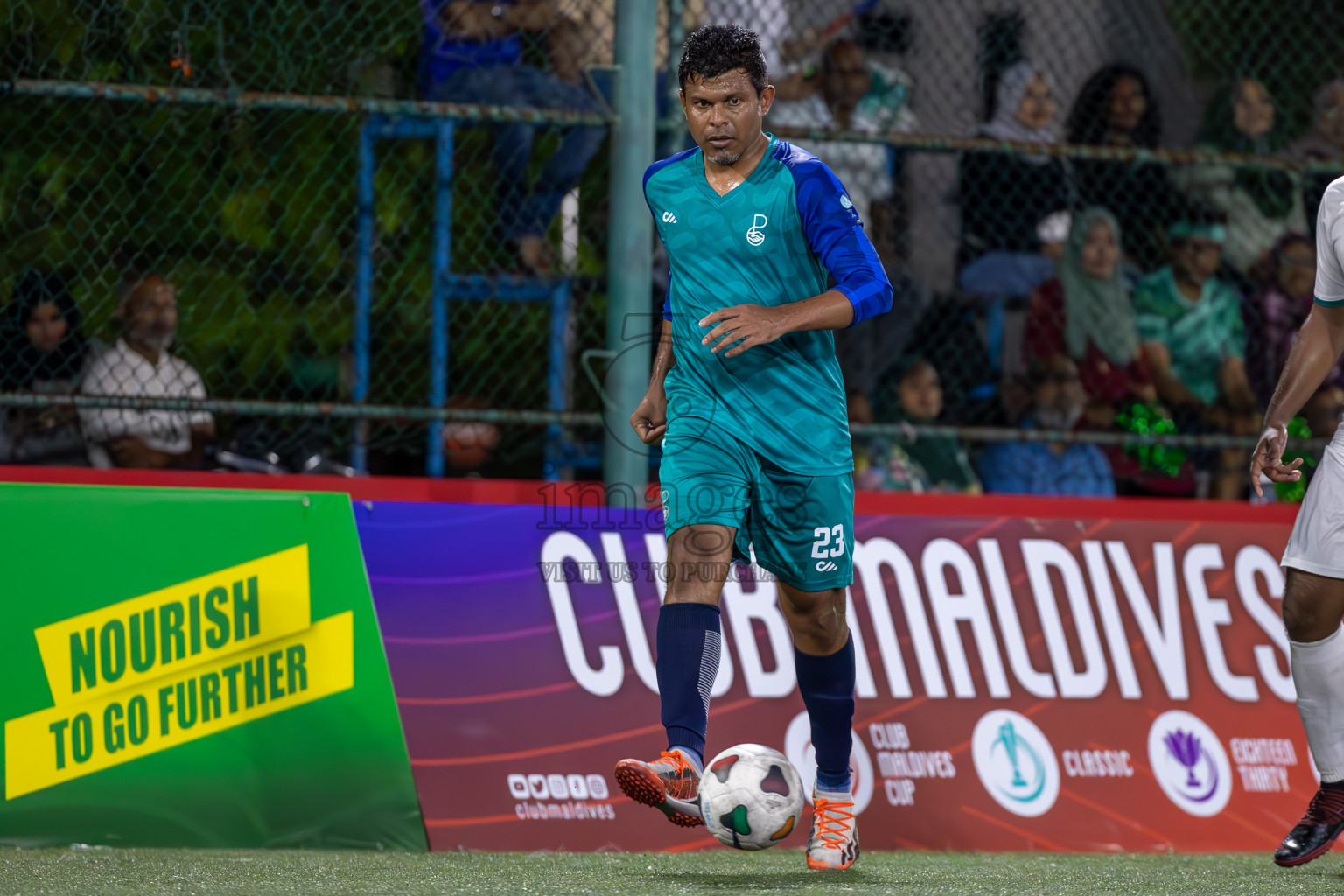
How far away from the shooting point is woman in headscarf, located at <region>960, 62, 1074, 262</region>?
6.33m

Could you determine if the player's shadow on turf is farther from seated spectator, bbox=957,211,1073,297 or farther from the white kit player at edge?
seated spectator, bbox=957,211,1073,297

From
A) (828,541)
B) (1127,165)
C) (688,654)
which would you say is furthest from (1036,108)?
(688,654)

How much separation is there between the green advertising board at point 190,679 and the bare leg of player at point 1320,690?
8.14 feet

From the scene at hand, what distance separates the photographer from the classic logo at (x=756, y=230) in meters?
3.90

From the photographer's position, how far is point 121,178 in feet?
17.0

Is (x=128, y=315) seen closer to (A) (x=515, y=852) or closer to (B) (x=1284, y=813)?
(A) (x=515, y=852)

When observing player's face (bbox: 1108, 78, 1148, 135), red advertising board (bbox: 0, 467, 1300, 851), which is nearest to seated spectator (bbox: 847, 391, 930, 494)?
red advertising board (bbox: 0, 467, 1300, 851)

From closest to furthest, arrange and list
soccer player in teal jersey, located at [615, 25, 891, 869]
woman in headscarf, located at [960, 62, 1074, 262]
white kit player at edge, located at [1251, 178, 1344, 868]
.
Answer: soccer player in teal jersey, located at [615, 25, 891, 869] → white kit player at edge, located at [1251, 178, 1344, 868] → woman in headscarf, located at [960, 62, 1074, 262]

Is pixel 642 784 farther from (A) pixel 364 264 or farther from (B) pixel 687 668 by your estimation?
(A) pixel 364 264

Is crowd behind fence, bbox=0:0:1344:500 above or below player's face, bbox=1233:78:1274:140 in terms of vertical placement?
below

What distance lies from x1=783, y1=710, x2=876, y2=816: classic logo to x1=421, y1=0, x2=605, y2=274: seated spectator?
190cm

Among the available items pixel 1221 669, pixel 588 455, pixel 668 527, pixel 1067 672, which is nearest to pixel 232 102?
pixel 588 455

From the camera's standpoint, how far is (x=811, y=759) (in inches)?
192

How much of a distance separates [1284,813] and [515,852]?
258cm
